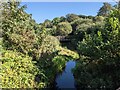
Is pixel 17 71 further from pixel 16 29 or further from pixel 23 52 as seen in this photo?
pixel 16 29

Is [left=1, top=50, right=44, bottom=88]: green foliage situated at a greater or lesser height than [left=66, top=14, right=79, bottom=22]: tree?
lesser

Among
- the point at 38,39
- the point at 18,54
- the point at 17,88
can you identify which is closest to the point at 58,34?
the point at 38,39

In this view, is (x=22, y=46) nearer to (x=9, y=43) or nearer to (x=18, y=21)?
(x=9, y=43)

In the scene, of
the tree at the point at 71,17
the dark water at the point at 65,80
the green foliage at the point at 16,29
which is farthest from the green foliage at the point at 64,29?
the green foliage at the point at 16,29

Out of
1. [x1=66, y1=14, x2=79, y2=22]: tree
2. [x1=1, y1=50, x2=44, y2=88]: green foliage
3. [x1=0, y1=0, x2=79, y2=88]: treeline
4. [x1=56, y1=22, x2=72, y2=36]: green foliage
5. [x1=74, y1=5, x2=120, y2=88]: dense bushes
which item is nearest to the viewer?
[x1=1, y1=50, x2=44, y2=88]: green foliage

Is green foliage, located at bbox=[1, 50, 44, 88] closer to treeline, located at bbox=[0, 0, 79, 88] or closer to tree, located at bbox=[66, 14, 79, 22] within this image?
treeline, located at bbox=[0, 0, 79, 88]

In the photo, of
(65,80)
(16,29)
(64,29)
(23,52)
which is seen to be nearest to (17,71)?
(23,52)

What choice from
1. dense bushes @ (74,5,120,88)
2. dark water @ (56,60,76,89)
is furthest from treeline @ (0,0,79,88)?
dense bushes @ (74,5,120,88)

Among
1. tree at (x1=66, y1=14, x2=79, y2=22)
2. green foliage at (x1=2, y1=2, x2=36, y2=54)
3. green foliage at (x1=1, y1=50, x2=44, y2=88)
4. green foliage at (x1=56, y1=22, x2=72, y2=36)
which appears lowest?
green foliage at (x1=1, y1=50, x2=44, y2=88)

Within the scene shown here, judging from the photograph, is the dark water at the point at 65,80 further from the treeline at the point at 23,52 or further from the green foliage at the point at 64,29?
the green foliage at the point at 64,29

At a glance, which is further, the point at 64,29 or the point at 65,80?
the point at 64,29

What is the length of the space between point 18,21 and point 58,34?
2105 centimetres

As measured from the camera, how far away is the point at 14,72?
1161 cm

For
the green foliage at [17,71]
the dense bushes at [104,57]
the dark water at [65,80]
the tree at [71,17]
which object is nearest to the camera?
the green foliage at [17,71]
